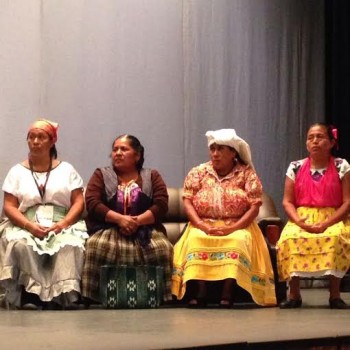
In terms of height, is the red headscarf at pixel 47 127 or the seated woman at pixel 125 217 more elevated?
the red headscarf at pixel 47 127

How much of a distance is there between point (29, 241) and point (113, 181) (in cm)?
68

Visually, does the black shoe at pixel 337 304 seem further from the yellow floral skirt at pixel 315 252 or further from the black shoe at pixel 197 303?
the black shoe at pixel 197 303

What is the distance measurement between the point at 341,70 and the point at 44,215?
350 cm

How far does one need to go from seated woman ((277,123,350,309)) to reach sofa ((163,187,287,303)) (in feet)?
0.87

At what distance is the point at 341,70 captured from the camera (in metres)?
8.49

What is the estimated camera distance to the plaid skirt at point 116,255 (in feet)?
19.5

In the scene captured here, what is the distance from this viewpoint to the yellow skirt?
5.86m

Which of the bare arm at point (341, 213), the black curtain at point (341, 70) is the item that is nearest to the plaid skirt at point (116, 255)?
the bare arm at point (341, 213)

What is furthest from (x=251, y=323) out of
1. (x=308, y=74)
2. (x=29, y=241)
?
(x=308, y=74)

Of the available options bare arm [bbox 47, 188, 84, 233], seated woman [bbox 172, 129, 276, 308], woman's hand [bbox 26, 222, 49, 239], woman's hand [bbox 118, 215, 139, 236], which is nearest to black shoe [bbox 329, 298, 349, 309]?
seated woman [bbox 172, 129, 276, 308]

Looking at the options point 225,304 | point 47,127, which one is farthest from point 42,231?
point 225,304

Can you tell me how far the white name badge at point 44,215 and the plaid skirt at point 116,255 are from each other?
0.30 meters

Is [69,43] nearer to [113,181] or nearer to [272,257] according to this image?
[113,181]

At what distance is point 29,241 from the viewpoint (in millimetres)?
5887
